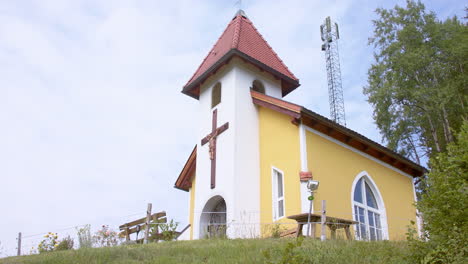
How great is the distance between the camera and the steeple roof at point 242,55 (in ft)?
52.1

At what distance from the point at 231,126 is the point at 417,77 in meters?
11.4

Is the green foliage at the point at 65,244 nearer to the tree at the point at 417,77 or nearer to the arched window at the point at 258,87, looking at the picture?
the arched window at the point at 258,87

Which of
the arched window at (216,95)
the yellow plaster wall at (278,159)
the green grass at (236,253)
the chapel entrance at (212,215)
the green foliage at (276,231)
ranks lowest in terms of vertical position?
the green grass at (236,253)

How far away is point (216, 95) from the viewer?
1711 cm

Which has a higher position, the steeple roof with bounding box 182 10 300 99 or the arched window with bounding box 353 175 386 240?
the steeple roof with bounding box 182 10 300 99

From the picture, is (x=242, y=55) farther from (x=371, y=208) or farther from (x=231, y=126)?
(x=371, y=208)

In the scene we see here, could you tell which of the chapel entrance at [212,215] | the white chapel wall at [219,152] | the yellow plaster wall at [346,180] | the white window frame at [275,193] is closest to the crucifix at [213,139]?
the white chapel wall at [219,152]

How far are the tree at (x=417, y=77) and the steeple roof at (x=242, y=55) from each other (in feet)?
20.5

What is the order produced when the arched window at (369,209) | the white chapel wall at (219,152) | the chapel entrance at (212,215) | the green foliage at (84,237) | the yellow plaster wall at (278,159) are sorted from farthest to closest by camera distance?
the chapel entrance at (212,215), the arched window at (369,209), the white chapel wall at (219,152), the yellow plaster wall at (278,159), the green foliage at (84,237)

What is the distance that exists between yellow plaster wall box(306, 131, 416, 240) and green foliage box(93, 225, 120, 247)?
5501 millimetres

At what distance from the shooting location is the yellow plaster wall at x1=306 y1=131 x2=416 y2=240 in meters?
13.7

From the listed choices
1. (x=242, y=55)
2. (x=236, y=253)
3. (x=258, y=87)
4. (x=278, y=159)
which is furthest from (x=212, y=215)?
(x=236, y=253)

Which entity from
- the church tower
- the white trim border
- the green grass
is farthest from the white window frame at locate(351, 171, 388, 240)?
the green grass

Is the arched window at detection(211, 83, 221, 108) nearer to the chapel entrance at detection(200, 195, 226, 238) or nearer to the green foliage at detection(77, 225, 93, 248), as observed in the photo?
the chapel entrance at detection(200, 195, 226, 238)
